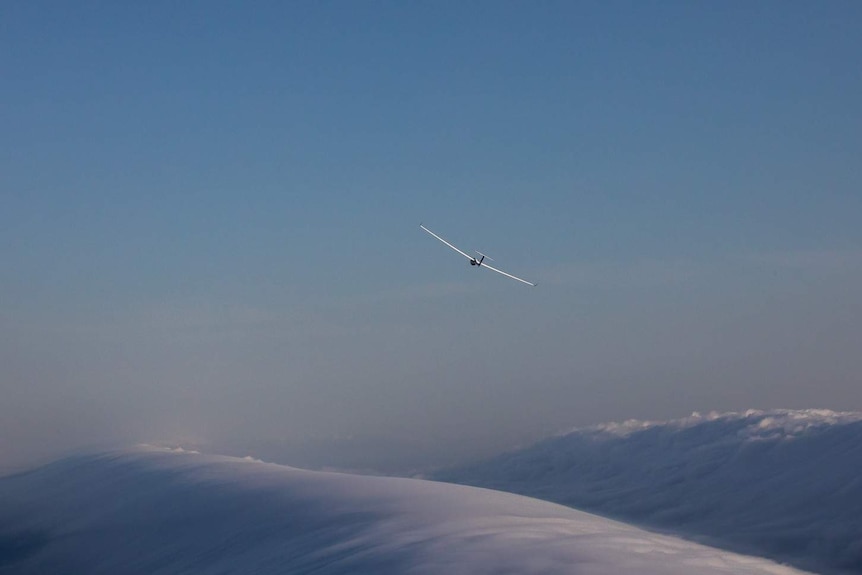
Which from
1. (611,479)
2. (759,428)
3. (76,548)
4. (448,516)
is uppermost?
(759,428)

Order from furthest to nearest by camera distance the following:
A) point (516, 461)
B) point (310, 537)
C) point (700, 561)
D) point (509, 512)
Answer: point (516, 461)
point (509, 512)
point (310, 537)
point (700, 561)

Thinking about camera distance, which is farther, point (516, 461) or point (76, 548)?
point (516, 461)

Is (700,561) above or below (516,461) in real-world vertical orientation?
below

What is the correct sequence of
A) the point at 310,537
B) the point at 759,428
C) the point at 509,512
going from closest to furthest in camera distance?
the point at 310,537, the point at 509,512, the point at 759,428

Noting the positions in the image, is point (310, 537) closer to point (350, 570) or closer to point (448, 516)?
point (448, 516)

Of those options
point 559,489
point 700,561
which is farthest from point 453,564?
point 559,489

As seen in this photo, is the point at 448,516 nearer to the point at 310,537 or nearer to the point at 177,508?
the point at 310,537

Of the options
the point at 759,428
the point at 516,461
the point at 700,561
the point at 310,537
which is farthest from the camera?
the point at 516,461

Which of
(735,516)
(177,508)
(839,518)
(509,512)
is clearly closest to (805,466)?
(735,516)

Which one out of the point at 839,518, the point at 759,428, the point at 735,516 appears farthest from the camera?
the point at 759,428
